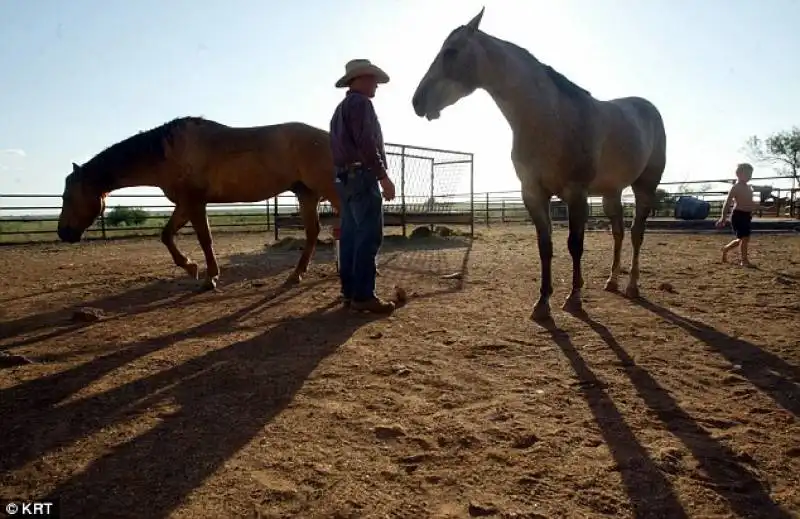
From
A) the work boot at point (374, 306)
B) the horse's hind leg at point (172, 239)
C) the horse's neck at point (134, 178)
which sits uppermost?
the horse's neck at point (134, 178)

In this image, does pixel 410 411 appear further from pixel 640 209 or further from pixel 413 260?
pixel 413 260

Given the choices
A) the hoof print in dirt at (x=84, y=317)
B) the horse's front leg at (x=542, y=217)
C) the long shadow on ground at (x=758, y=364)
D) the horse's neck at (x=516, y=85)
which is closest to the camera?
the long shadow on ground at (x=758, y=364)

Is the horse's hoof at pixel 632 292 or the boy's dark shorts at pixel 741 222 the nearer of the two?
the horse's hoof at pixel 632 292

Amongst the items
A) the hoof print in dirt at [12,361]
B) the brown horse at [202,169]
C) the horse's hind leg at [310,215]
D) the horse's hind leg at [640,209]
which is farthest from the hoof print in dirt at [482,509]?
the horse's hind leg at [310,215]

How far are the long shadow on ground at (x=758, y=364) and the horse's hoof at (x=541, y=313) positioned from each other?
2.87 feet

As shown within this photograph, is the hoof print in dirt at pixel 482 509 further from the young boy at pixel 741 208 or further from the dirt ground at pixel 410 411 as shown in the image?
the young boy at pixel 741 208

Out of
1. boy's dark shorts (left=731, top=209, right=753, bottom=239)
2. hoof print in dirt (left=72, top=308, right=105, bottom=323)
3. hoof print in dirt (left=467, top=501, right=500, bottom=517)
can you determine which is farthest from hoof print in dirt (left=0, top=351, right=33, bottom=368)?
boy's dark shorts (left=731, top=209, right=753, bottom=239)

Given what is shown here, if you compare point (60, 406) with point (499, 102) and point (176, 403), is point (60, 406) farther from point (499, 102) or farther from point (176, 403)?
point (499, 102)

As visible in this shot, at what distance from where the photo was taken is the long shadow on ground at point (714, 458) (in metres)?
1.44

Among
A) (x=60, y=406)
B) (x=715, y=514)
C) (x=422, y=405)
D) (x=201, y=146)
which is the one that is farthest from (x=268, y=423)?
(x=201, y=146)

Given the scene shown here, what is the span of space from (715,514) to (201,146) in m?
5.58

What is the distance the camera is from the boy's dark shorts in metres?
7.06

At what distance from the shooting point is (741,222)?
7.13m

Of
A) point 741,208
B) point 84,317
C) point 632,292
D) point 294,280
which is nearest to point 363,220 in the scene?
point 294,280
